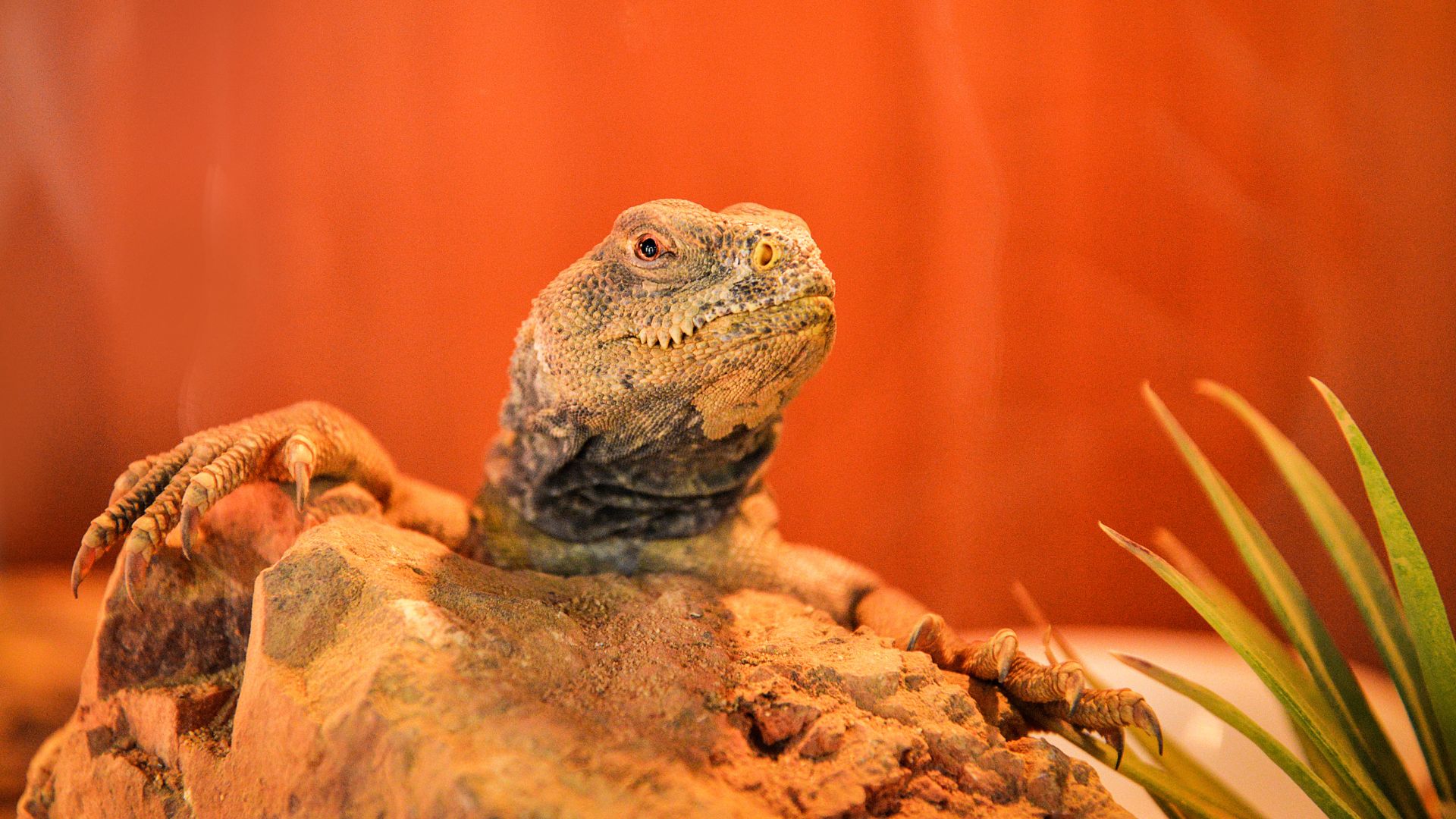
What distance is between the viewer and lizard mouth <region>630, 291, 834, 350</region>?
224cm

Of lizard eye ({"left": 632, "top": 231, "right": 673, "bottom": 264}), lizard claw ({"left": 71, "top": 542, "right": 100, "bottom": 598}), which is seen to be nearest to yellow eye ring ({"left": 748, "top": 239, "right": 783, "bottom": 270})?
lizard eye ({"left": 632, "top": 231, "right": 673, "bottom": 264})

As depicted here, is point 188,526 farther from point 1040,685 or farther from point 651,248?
point 1040,685

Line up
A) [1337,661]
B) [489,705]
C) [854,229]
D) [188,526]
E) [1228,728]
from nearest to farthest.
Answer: [489,705] → [188,526] → [1337,661] → [1228,728] → [854,229]

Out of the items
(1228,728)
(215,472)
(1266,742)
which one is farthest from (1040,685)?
(215,472)

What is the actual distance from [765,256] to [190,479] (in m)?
1.59

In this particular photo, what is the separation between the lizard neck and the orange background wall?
1087 mm

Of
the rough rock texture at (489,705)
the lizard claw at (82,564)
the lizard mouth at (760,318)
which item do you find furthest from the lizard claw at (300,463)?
the lizard mouth at (760,318)

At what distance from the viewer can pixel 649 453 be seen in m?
2.65

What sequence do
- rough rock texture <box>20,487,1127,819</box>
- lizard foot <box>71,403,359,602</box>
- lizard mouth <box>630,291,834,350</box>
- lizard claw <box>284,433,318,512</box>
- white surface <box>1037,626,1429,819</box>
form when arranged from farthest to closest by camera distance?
1. white surface <box>1037,626,1429,819</box>
2. lizard claw <box>284,433,318,512</box>
3. lizard mouth <box>630,291,834,350</box>
4. lizard foot <box>71,403,359,602</box>
5. rough rock texture <box>20,487,1127,819</box>

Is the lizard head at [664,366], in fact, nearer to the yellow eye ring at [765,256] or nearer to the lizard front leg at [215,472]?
the yellow eye ring at [765,256]

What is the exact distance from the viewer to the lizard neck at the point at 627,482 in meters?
2.67

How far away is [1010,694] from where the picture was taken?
225cm

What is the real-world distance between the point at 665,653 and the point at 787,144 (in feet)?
8.47

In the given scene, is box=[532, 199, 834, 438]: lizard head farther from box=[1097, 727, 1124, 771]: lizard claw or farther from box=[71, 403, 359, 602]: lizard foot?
box=[1097, 727, 1124, 771]: lizard claw
